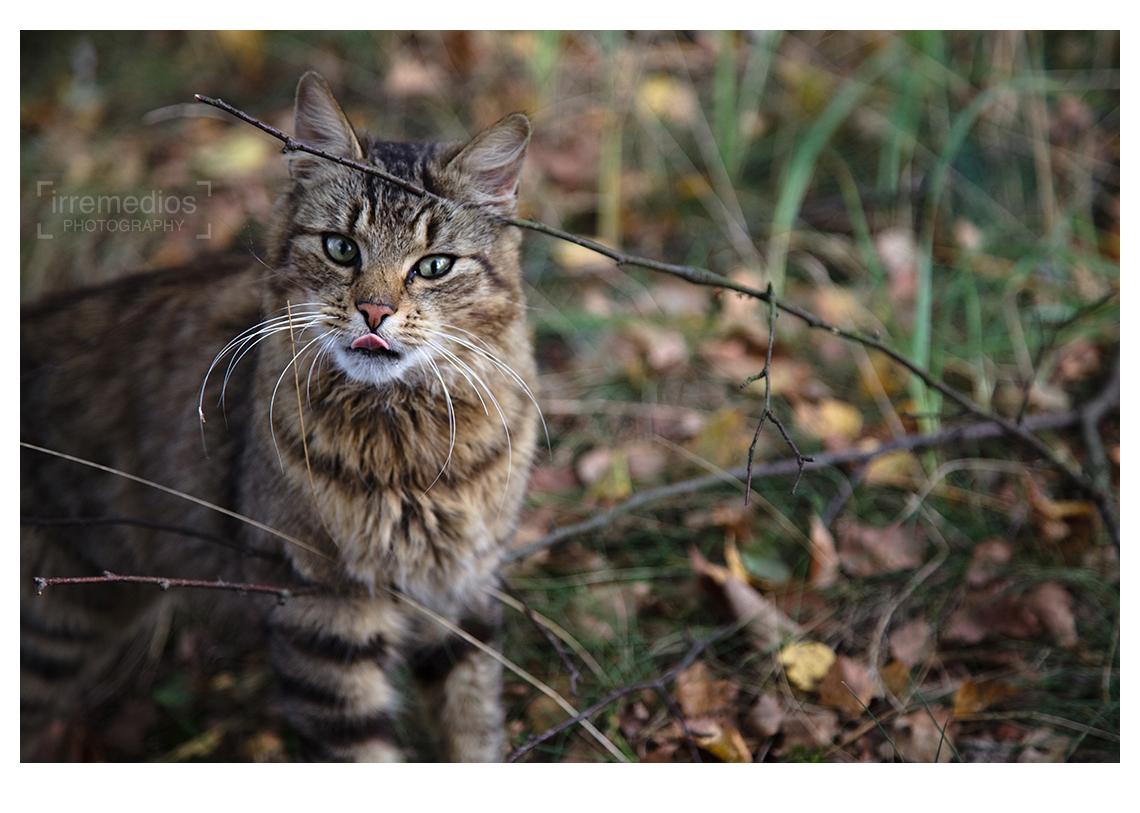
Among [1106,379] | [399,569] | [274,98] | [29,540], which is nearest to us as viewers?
[399,569]

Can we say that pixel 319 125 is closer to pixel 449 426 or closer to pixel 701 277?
pixel 449 426

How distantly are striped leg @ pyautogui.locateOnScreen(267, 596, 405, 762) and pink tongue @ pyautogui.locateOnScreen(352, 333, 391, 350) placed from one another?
1.69ft

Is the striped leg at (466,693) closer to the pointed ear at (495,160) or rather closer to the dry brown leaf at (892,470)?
the pointed ear at (495,160)

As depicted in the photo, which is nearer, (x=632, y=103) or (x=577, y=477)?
(x=577, y=477)

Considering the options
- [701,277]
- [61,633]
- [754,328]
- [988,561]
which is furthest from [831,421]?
[61,633]

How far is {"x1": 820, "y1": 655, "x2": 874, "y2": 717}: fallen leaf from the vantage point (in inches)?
67.7

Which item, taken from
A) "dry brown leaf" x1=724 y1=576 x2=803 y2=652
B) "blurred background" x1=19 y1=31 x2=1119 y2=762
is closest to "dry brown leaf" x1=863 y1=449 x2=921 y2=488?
"blurred background" x1=19 y1=31 x2=1119 y2=762

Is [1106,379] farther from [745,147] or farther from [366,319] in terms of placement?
[366,319]

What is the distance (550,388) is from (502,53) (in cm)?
121

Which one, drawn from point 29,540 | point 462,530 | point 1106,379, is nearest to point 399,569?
point 462,530

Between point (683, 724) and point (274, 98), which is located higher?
point (274, 98)

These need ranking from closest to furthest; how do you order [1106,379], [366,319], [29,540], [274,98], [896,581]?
[366,319] < [29,540] < [896,581] < [1106,379] < [274,98]

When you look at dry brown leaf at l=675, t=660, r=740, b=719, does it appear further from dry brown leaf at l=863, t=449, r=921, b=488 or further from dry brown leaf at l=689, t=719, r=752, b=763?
dry brown leaf at l=863, t=449, r=921, b=488

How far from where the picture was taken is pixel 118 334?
1.86 m
